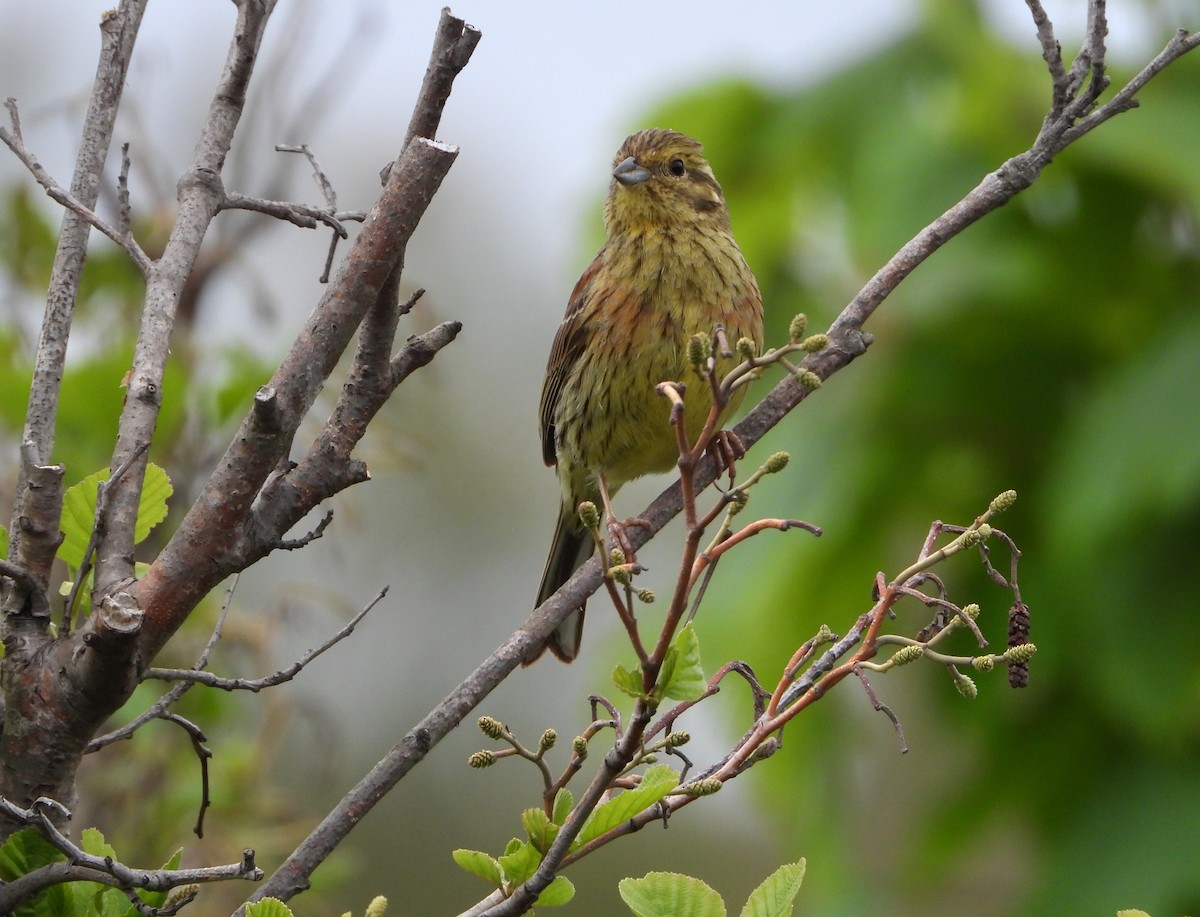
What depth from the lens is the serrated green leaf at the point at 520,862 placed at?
1692 mm

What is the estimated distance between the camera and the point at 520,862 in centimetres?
170

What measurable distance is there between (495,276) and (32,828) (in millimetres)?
15569

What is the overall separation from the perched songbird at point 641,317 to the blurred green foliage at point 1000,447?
1863 mm

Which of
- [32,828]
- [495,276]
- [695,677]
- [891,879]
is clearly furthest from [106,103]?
[495,276]

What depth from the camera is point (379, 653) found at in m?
13.9

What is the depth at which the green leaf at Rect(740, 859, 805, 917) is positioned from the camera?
1663 millimetres

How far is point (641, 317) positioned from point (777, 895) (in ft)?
8.91

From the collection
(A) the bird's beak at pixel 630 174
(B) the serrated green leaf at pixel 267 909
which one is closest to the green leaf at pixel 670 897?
(B) the serrated green leaf at pixel 267 909

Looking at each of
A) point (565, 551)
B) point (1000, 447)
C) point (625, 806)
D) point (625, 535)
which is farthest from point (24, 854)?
point (1000, 447)

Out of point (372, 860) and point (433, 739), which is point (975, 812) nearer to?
point (433, 739)

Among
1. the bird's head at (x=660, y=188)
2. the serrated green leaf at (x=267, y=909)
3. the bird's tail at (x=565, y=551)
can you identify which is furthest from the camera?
the bird's tail at (x=565, y=551)

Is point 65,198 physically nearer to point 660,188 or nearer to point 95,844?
point 95,844

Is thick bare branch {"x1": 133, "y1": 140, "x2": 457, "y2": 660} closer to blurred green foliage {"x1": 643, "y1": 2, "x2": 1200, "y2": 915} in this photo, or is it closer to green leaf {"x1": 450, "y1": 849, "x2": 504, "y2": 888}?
green leaf {"x1": 450, "y1": 849, "x2": 504, "y2": 888}

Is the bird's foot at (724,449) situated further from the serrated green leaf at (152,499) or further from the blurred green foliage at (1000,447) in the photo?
the blurred green foliage at (1000,447)
